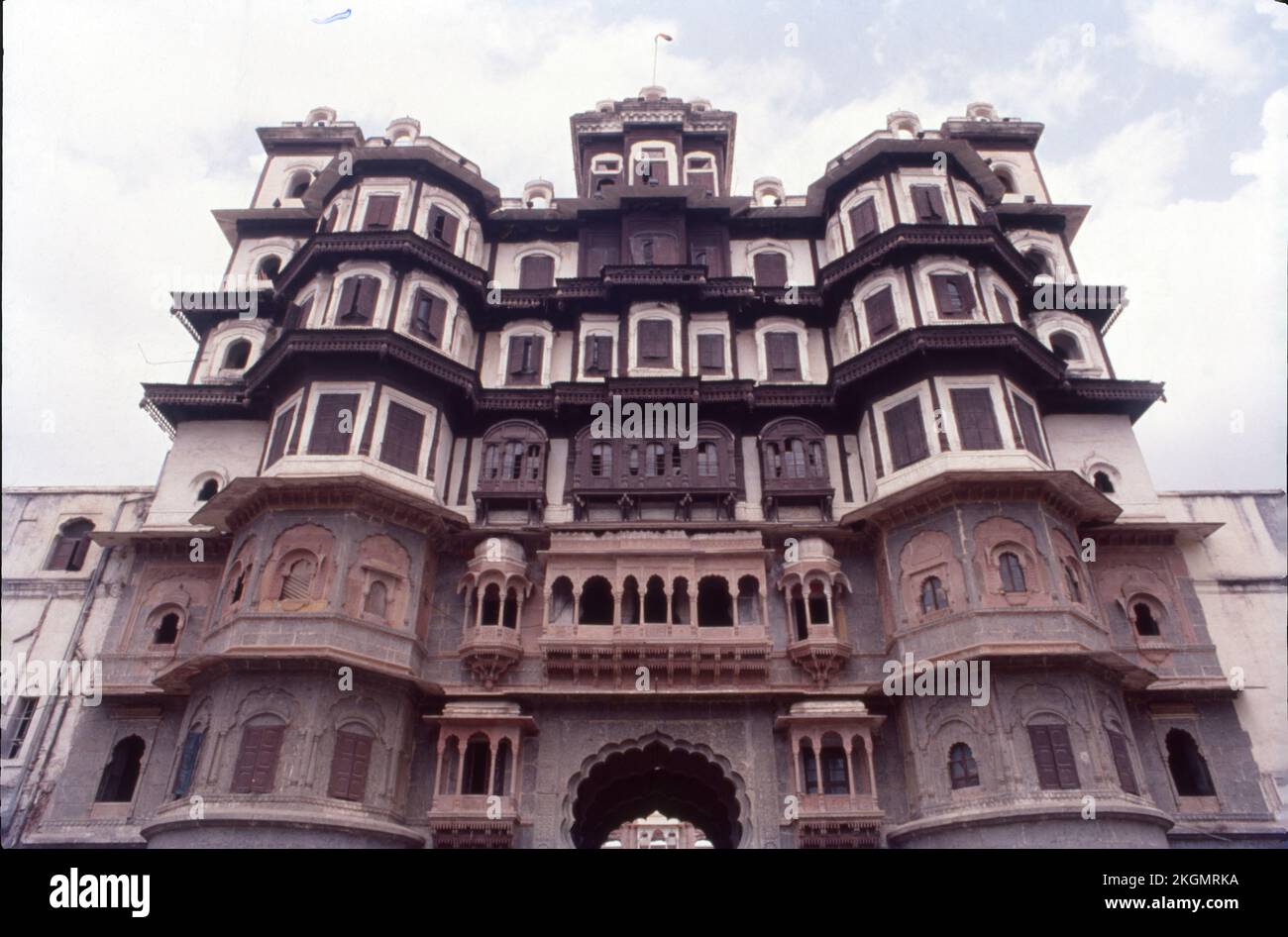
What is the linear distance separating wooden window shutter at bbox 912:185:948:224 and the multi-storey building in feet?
1.05

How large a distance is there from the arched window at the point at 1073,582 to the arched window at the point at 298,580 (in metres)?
20.6

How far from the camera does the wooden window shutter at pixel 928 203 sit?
99.0 feet

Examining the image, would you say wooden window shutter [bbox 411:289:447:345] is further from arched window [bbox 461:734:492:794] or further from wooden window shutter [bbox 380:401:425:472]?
arched window [bbox 461:734:492:794]

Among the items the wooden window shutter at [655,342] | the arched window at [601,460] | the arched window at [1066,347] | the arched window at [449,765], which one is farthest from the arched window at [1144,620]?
the arched window at [449,765]

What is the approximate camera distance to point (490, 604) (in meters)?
26.2

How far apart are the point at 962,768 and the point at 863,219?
1900 cm

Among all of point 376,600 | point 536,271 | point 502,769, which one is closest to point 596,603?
point 502,769

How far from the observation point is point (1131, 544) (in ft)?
89.0

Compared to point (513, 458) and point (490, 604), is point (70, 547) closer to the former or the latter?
point (490, 604)

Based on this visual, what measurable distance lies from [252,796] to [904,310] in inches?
919

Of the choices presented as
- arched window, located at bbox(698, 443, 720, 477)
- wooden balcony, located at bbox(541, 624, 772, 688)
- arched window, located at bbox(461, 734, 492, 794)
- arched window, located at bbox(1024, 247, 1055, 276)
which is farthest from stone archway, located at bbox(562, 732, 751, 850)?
Answer: arched window, located at bbox(1024, 247, 1055, 276)

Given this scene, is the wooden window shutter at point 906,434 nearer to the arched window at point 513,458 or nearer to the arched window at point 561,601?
the arched window at point 561,601
